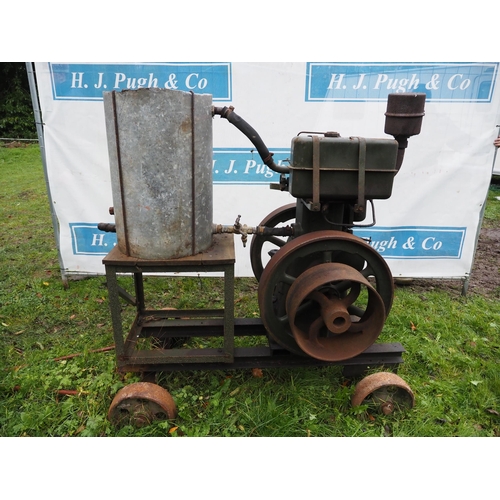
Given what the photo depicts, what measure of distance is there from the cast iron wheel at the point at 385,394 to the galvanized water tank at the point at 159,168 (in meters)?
1.30

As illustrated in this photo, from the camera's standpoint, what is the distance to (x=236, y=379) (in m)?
2.64

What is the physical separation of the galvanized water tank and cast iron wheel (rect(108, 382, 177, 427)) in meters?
0.77

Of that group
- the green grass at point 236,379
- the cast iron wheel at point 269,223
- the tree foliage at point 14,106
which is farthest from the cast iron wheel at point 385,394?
the tree foliage at point 14,106

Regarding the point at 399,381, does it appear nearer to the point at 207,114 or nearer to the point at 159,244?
the point at 159,244

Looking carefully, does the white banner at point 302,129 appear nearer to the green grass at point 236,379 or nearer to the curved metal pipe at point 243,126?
the green grass at point 236,379

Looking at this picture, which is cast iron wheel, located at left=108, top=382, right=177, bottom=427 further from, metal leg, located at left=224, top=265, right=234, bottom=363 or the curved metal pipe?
the curved metal pipe

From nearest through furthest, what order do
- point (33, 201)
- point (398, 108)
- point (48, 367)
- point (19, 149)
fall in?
1. point (398, 108)
2. point (48, 367)
3. point (33, 201)
4. point (19, 149)

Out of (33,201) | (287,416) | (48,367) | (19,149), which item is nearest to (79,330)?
(48,367)

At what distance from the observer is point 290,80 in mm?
3322

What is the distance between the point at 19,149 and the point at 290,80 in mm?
10394

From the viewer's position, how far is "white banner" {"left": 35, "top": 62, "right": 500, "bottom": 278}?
10.8ft

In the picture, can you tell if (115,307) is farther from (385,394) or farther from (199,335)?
(385,394)

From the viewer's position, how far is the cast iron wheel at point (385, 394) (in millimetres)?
2293

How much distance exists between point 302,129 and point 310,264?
5.23 ft
